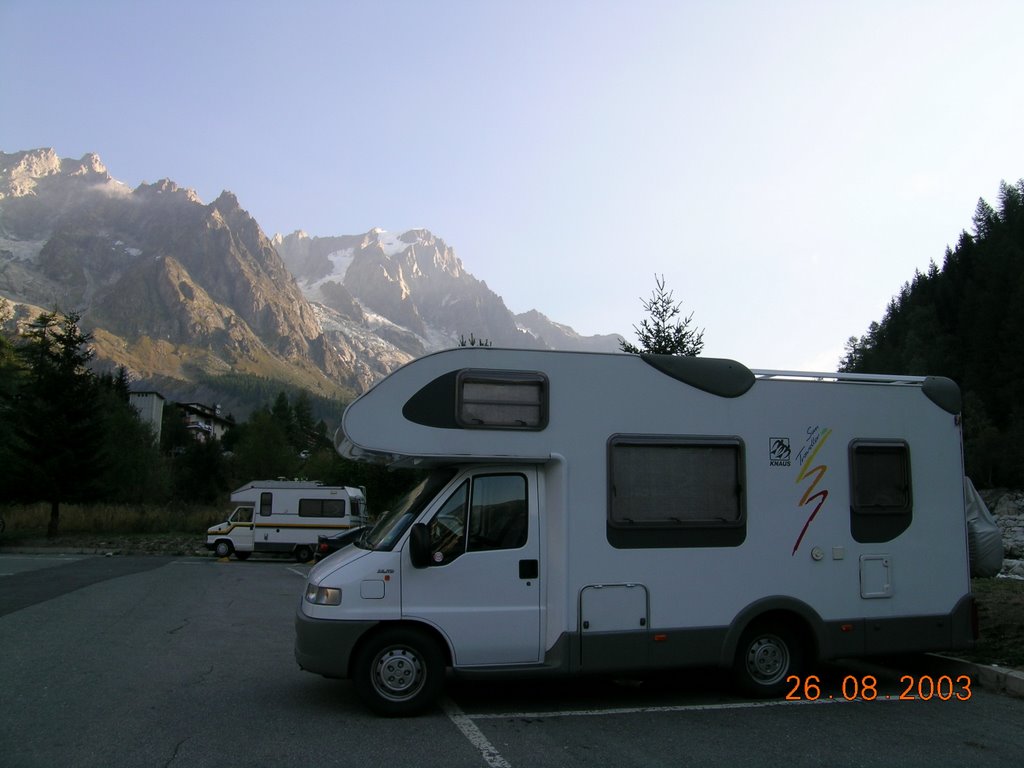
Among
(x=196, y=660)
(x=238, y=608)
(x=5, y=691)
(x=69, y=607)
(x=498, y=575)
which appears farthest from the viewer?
(x=238, y=608)

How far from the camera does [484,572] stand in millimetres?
6797

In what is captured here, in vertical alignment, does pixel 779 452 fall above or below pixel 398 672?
above

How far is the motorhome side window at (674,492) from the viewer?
23.4 feet

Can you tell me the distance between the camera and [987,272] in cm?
8025

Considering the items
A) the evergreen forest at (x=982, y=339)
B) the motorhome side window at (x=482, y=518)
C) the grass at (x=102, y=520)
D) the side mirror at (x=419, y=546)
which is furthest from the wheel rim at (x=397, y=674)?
the evergreen forest at (x=982, y=339)

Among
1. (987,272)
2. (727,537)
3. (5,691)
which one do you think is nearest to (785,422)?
(727,537)

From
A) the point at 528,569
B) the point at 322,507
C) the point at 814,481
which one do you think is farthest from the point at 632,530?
the point at 322,507

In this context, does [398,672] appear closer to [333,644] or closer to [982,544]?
[333,644]

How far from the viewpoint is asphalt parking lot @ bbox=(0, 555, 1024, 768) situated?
18.5ft

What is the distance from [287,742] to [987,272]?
91.2 metres

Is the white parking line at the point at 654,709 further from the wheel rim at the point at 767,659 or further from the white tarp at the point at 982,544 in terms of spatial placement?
the white tarp at the point at 982,544

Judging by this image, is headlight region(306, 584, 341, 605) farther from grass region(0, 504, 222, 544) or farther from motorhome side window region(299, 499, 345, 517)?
grass region(0, 504, 222, 544)

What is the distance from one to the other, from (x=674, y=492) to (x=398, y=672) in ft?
9.65

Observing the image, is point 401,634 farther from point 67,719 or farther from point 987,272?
point 987,272
